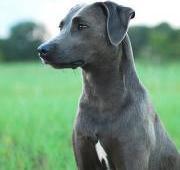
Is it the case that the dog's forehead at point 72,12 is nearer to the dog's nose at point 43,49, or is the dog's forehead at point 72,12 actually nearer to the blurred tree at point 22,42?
the dog's nose at point 43,49

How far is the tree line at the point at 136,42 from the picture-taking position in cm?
3944

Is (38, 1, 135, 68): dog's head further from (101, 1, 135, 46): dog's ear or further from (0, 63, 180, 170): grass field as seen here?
(0, 63, 180, 170): grass field

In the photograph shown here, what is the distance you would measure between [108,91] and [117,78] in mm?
127

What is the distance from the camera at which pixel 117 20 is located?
4977 mm

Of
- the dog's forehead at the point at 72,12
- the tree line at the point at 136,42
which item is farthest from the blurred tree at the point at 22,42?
the dog's forehead at the point at 72,12

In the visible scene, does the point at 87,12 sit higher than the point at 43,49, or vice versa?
the point at 87,12

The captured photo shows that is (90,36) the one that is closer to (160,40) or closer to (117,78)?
(117,78)

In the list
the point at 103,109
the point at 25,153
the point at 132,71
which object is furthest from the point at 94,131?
the point at 25,153

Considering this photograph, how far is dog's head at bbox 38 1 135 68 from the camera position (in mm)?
4828

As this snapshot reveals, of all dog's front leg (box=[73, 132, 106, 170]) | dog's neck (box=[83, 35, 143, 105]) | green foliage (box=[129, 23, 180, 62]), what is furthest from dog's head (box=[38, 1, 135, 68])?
green foliage (box=[129, 23, 180, 62])

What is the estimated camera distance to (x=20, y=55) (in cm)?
4075

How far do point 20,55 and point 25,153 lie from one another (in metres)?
34.0

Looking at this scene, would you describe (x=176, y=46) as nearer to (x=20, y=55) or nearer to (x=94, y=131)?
(x=20, y=55)

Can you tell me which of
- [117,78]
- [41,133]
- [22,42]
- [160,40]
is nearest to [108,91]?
[117,78]
